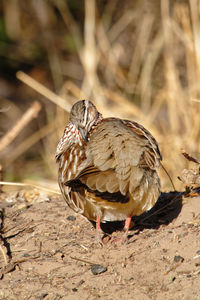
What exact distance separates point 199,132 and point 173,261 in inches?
177

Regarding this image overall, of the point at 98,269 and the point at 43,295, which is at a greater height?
the point at 98,269

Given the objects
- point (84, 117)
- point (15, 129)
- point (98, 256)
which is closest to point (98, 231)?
point (98, 256)

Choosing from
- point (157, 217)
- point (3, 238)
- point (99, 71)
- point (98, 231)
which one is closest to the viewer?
point (98, 231)

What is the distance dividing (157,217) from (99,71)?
9223 mm

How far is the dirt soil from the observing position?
4137mm

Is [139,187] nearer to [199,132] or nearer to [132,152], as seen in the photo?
[132,152]

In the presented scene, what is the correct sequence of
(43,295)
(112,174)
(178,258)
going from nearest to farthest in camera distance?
(43,295), (178,258), (112,174)

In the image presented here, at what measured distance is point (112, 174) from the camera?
14.8ft

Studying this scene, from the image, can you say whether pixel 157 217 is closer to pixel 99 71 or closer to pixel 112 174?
pixel 112 174

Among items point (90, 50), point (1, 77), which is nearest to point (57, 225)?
point (90, 50)

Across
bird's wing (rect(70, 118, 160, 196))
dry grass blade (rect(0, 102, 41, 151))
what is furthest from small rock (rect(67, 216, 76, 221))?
dry grass blade (rect(0, 102, 41, 151))

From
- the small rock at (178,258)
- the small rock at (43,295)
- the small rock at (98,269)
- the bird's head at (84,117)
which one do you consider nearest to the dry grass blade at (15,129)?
the bird's head at (84,117)

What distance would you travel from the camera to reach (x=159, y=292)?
158 inches

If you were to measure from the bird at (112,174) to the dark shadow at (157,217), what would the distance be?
0.35m
